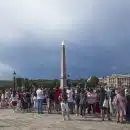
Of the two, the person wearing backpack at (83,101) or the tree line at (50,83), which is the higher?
the tree line at (50,83)

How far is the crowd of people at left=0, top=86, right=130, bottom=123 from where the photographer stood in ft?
66.0

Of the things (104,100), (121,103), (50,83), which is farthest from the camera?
(50,83)

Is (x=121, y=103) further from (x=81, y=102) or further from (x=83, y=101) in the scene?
(x=81, y=102)

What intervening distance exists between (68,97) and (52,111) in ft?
14.5

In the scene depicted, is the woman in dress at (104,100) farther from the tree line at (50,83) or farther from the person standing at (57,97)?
the tree line at (50,83)

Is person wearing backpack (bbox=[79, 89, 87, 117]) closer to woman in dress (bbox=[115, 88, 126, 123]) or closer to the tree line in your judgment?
woman in dress (bbox=[115, 88, 126, 123])

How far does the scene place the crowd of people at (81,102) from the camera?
2012 cm

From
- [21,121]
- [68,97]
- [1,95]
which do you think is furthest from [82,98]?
[1,95]

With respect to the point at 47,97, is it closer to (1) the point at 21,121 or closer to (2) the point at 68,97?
(2) the point at 68,97

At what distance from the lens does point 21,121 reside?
2141cm

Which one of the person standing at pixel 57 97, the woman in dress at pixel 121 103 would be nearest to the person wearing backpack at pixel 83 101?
the person standing at pixel 57 97

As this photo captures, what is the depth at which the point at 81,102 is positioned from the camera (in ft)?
75.6

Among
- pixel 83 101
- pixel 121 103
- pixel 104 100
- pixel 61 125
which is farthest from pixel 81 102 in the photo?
pixel 61 125

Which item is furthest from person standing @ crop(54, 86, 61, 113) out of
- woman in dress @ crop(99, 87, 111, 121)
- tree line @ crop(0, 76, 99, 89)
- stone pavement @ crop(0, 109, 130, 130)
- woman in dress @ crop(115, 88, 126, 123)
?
tree line @ crop(0, 76, 99, 89)
